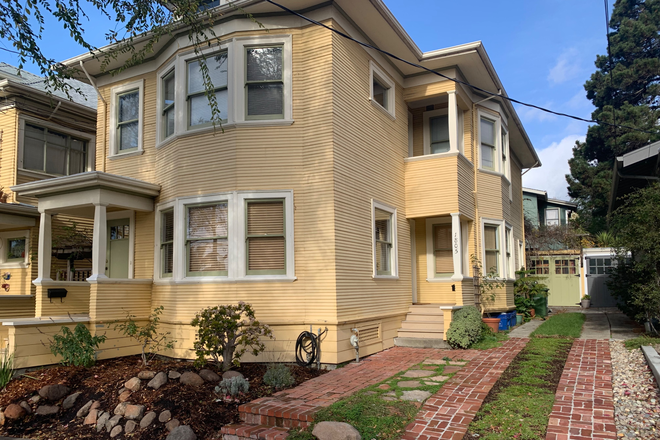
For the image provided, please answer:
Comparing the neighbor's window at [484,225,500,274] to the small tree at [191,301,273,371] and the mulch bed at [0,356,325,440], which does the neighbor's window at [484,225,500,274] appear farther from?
the small tree at [191,301,273,371]

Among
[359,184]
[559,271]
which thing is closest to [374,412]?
[359,184]

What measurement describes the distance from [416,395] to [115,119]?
9.42m

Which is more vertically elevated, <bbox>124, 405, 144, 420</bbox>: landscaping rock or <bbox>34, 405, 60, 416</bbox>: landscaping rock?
<bbox>124, 405, 144, 420</bbox>: landscaping rock

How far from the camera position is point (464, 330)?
9828 millimetres

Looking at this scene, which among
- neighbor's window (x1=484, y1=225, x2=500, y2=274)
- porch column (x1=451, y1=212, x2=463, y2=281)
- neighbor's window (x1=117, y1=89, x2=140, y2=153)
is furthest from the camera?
neighbor's window (x1=484, y1=225, x2=500, y2=274)

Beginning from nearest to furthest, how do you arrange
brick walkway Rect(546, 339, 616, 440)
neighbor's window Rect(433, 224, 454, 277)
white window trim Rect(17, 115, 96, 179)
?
1. brick walkway Rect(546, 339, 616, 440)
2. neighbor's window Rect(433, 224, 454, 277)
3. white window trim Rect(17, 115, 96, 179)

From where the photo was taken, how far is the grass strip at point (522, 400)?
5.04m

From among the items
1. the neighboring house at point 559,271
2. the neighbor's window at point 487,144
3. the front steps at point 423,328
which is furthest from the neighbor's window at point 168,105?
the neighboring house at point 559,271

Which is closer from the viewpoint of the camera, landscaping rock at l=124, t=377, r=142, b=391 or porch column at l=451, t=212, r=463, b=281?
landscaping rock at l=124, t=377, r=142, b=391

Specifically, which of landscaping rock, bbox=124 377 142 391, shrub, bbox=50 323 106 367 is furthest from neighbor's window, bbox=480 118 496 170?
shrub, bbox=50 323 106 367

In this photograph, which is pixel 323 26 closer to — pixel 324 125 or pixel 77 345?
pixel 324 125

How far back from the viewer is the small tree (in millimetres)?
7477

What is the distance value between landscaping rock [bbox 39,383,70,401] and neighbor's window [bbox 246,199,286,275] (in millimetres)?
3342

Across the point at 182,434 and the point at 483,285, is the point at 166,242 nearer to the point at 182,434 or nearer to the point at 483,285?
the point at 182,434
